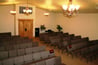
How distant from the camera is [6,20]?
11.8 metres

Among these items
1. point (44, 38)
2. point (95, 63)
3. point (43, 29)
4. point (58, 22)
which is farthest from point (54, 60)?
point (58, 22)

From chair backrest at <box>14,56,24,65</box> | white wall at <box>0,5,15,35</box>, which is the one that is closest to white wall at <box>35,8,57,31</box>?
white wall at <box>0,5,15,35</box>

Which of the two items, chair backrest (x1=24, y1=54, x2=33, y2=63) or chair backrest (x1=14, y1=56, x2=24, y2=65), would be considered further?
chair backrest (x1=24, y1=54, x2=33, y2=63)

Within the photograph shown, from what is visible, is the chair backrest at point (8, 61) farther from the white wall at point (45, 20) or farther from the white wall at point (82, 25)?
the white wall at point (45, 20)

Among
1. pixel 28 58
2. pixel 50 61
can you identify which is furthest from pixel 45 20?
pixel 50 61

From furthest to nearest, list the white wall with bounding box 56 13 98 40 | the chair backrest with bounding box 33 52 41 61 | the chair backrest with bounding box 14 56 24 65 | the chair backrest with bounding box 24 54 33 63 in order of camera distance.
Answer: the white wall with bounding box 56 13 98 40, the chair backrest with bounding box 33 52 41 61, the chair backrest with bounding box 24 54 33 63, the chair backrest with bounding box 14 56 24 65

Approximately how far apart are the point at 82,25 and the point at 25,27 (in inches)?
249

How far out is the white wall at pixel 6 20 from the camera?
1146 cm

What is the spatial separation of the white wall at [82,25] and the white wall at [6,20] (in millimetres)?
6404

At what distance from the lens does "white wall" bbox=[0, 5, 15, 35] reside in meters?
11.5

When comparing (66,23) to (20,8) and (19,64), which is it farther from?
(19,64)

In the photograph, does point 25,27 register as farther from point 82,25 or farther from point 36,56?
point 36,56

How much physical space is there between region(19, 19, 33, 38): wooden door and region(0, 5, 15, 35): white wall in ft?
2.86

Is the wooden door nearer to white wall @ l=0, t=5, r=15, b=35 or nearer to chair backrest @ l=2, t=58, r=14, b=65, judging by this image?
white wall @ l=0, t=5, r=15, b=35
